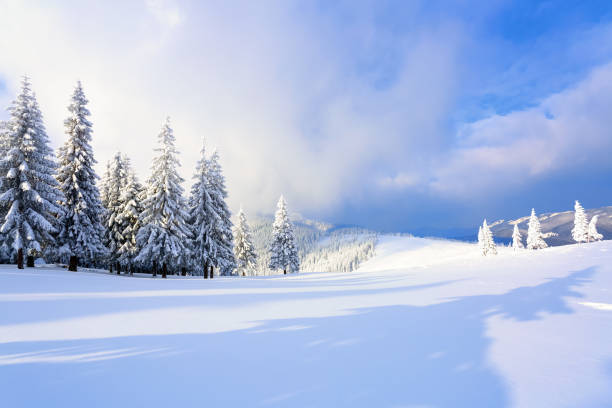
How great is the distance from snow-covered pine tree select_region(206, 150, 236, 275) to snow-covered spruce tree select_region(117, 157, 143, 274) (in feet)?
27.9

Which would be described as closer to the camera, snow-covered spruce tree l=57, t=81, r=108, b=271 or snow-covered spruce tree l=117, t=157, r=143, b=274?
snow-covered spruce tree l=57, t=81, r=108, b=271

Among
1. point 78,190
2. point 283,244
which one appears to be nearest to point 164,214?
point 78,190

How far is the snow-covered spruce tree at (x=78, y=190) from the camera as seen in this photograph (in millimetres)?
23016

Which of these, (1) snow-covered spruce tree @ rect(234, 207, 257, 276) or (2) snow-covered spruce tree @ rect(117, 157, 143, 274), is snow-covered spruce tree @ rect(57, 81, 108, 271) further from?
(1) snow-covered spruce tree @ rect(234, 207, 257, 276)

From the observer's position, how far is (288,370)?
425 cm

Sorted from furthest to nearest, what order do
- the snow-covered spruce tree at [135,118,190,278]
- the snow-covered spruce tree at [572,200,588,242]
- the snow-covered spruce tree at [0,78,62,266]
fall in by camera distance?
the snow-covered spruce tree at [572,200,588,242], the snow-covered spruce tree at [135,118,190,278], the snow-covered spruce tree at [0,78,62,266]

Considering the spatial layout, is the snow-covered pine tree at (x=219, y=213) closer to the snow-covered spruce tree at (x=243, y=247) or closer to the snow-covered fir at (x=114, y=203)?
the snow-covered fir at (x=114, y=203)

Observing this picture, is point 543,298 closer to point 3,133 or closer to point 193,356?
point 193,356

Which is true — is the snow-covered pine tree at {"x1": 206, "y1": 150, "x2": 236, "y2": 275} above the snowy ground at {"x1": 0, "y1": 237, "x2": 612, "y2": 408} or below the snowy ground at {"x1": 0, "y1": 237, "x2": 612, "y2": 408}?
above

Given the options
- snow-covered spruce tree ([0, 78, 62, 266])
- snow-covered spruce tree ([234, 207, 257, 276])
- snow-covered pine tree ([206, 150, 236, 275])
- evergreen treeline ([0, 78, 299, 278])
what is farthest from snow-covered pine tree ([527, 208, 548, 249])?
snow-covered spruce tree ([0, 78, 62, 266])

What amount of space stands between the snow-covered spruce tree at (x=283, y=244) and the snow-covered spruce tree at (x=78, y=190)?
25030mm

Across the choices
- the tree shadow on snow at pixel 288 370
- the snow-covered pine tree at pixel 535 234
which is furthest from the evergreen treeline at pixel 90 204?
the snow-covered pine tree at pixel 535 234

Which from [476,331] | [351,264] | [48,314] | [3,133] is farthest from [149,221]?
[351,264]

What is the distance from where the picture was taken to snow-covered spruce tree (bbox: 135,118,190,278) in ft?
88.1
